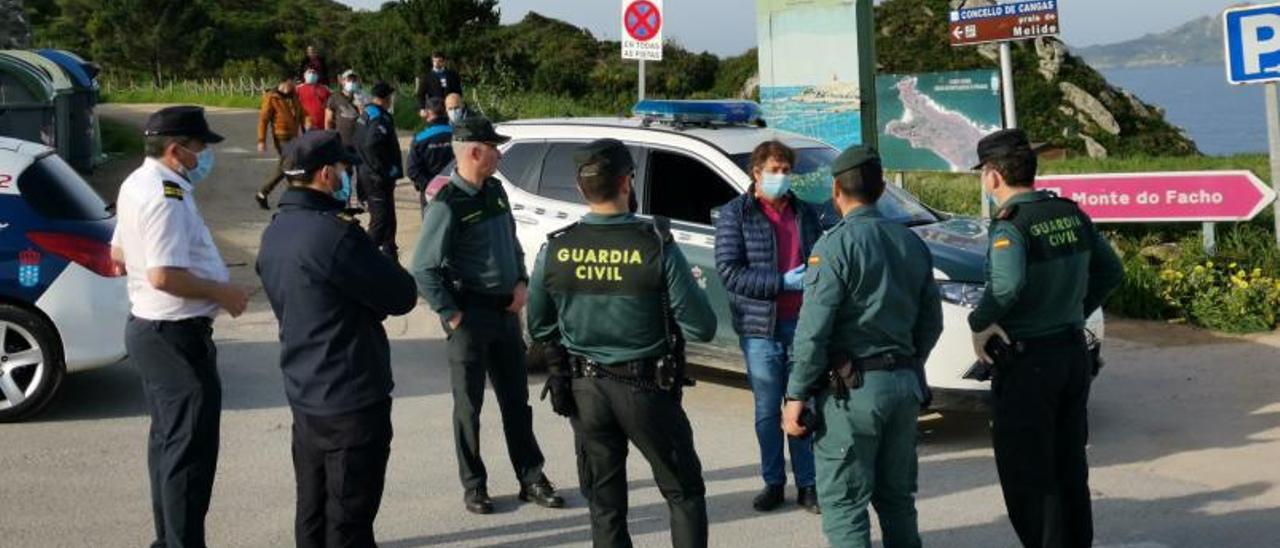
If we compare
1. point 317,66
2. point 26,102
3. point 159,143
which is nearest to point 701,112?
point 159,143

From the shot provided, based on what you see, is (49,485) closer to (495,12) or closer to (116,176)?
(116,176)

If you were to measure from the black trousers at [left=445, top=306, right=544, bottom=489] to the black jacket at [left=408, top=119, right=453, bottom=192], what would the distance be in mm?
5034

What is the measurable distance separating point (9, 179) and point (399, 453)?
8.75 feet

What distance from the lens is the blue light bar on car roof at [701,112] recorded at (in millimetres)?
9461

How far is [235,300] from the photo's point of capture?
18.8 feet

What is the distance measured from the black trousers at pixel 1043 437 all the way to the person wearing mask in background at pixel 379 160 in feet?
26.3

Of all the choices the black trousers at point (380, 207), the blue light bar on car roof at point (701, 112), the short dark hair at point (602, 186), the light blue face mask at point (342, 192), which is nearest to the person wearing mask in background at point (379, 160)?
the black trousers at point (380, 207)

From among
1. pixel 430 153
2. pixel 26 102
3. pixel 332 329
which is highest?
pixel 26 102

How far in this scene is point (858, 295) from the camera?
510 cm

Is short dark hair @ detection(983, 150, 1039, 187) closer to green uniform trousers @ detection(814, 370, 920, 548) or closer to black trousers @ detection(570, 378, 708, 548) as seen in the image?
green uniform trousers @ detection(814, 370, 920, 548)

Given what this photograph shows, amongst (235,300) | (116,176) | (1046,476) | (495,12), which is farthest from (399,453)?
(495,12)

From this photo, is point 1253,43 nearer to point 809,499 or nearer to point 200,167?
point 809,499

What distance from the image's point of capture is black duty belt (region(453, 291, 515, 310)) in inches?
261

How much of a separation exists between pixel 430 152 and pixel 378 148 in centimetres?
113
